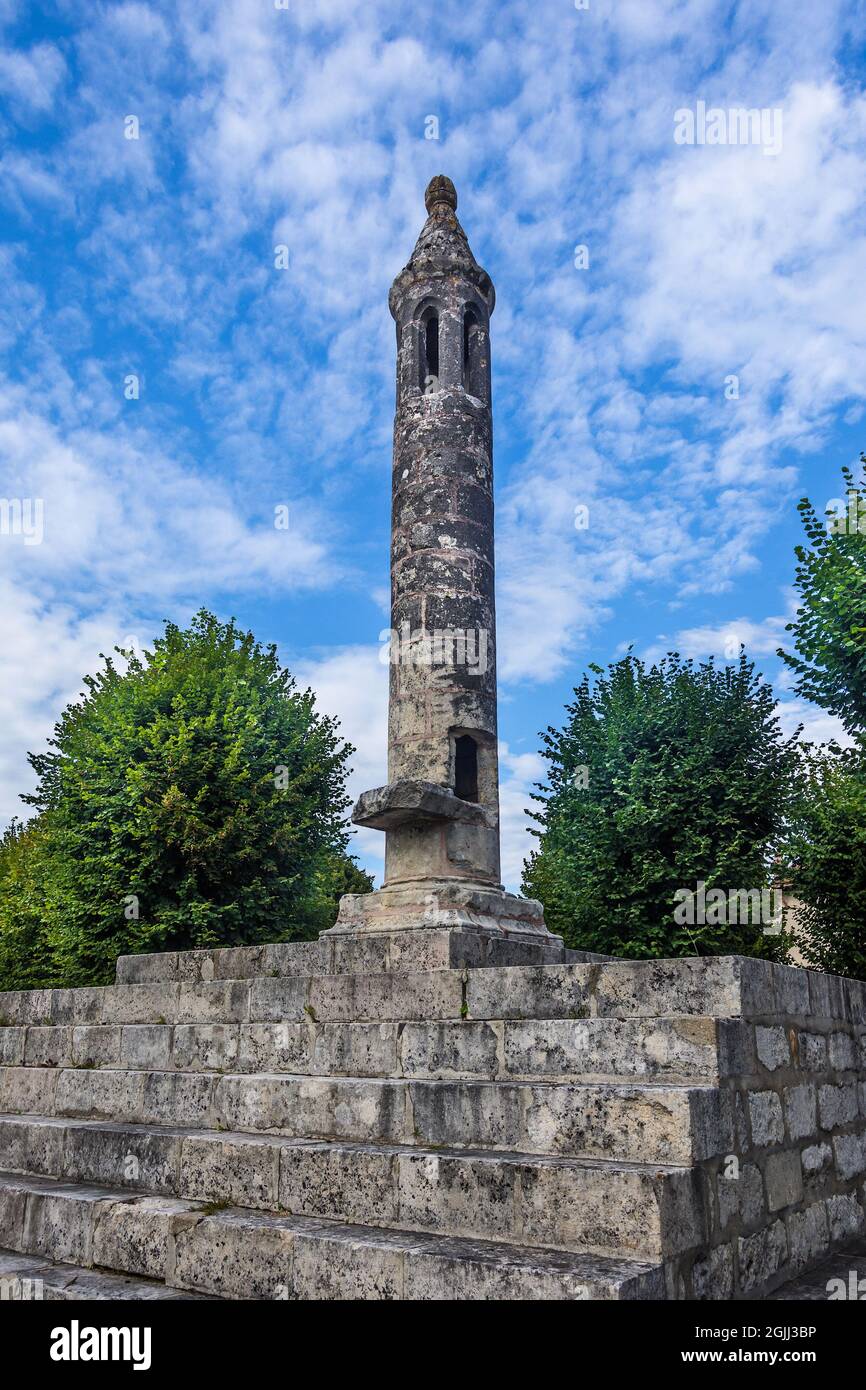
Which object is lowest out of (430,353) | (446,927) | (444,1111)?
(444,1111)

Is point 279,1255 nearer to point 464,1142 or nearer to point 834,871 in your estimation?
point 464,1142

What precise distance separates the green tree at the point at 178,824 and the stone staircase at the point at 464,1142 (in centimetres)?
905

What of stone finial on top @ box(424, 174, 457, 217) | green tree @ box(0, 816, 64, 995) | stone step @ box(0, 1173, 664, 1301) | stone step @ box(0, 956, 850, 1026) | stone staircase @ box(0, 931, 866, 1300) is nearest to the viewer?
stone step @ box(0, 1173, 664, 1301)

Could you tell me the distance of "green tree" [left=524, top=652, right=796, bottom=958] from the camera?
55.2 ft

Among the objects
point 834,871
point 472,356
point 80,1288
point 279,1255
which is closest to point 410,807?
point 279,1255

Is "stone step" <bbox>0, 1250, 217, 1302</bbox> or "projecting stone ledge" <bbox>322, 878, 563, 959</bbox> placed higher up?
"projecting stone ledge" <bbox>322, 878, 563, 959</bbox>

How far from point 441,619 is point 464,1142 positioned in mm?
4710

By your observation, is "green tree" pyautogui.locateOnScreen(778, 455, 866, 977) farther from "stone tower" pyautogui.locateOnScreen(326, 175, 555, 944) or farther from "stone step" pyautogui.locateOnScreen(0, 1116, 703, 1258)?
"stone step" pyautogui.locateOnScreen(0, 1116, 703, 1258)

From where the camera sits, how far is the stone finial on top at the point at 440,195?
408 inches

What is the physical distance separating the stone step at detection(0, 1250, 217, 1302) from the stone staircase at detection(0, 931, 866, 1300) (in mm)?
24

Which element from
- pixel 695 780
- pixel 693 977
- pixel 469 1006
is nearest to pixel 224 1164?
pixel 469 1006

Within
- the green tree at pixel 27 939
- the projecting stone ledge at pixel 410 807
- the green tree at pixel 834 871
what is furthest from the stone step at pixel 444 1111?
the green tree at pixel 27 939

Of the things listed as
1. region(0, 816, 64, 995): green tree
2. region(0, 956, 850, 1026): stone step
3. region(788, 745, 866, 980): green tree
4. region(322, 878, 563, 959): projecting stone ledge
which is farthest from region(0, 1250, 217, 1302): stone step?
region(0, 816, 64, 995): green tree

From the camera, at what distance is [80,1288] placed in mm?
4734
